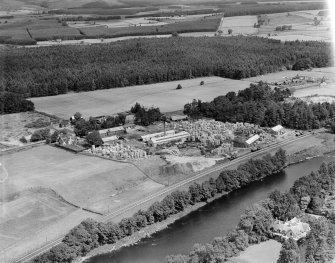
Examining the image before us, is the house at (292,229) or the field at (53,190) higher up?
the house at (292,229)

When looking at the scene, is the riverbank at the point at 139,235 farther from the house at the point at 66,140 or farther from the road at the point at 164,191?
the house at the point at 66,140

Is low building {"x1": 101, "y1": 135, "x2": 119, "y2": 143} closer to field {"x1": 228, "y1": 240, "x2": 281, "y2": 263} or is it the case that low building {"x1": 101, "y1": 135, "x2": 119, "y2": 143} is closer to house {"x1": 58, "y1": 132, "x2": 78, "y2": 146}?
house {"x1": 58, "y1": 132, "x2": 78, "y2": 146}

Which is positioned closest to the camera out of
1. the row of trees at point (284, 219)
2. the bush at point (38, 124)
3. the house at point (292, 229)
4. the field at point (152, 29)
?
the row of trees at point (284, 219)

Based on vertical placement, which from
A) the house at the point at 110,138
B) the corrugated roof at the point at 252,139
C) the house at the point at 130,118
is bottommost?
the house at the point at 130,118

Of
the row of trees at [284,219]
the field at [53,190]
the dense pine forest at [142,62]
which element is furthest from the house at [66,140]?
the row of trees at [284,219]

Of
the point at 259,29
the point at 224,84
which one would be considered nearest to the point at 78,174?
the point at 224,84

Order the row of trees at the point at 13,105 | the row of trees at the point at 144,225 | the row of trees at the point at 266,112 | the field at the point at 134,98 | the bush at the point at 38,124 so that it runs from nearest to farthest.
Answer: the row of trees at the point at 144,225 < the row of trees at the point at 266,112 < the bush at the point at 38,124 < the row of trees at the point at 13,105 < the field at the point at 134,98
